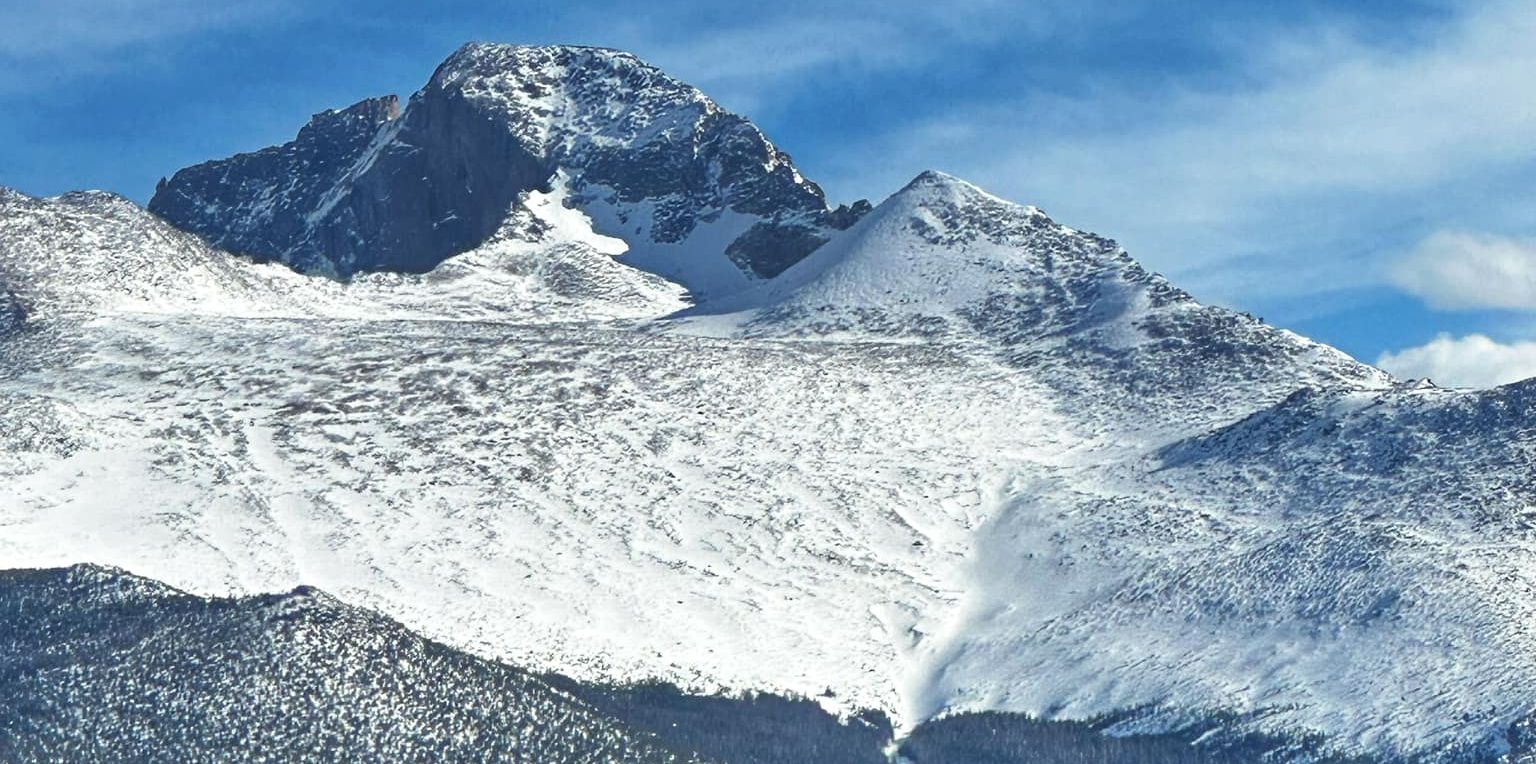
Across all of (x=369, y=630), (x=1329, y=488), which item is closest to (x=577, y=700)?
(x=369, y=630)

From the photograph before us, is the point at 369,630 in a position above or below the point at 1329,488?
below

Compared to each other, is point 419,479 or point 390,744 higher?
point 419,479

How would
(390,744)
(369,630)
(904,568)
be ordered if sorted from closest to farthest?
(390,744) < (369,630) < (904,568)

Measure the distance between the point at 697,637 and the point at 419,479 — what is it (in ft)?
94.4

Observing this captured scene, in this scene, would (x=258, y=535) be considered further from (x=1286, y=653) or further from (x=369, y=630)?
(x=1286, y=653)

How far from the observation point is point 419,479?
194625mm

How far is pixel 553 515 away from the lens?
19050 cm

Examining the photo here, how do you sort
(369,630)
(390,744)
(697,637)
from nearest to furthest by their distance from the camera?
(390,744), (369,630), (697,637)

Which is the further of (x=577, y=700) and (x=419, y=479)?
(x=419, y=479)

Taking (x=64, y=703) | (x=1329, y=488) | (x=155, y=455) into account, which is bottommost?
(x=64, y=703)

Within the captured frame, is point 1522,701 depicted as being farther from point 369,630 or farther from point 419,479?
point 419,479

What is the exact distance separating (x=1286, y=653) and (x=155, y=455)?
75.1 m

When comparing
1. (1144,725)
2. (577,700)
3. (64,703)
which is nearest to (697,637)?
(577,700)

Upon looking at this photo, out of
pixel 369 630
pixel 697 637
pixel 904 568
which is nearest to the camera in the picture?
pixel 369 630
